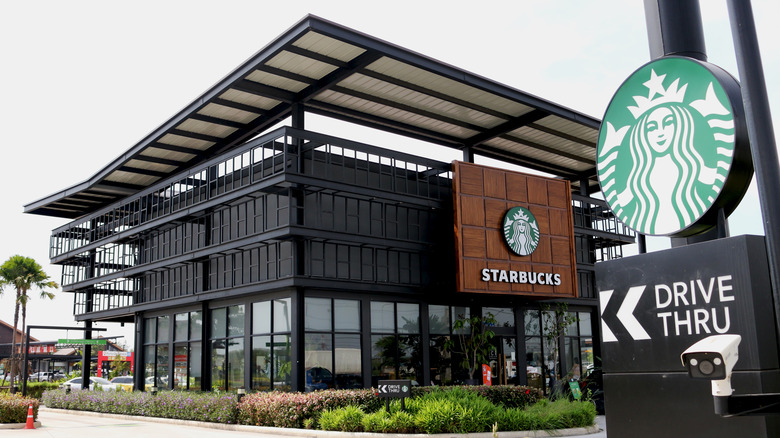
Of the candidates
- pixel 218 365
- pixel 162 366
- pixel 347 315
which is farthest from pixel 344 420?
pixel 162 366

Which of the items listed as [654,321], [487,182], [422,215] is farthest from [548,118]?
[654,321]

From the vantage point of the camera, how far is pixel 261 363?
28.4 m

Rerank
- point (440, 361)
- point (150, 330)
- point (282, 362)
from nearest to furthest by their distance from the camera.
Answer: point (282, 362)
point (440, 361)
point (150, 330)

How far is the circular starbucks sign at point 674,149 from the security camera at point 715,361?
80cm

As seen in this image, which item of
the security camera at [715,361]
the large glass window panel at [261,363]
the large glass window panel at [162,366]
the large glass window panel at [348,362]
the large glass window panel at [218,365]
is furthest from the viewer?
the large glass window panel at [162,366]

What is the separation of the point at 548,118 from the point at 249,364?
17497mm

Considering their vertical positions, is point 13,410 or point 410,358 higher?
point 410,358

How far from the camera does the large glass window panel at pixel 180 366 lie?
1324 inches

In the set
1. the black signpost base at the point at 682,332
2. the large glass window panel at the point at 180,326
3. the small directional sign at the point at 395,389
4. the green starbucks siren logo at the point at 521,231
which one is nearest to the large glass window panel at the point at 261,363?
the large glass window panel at the point at 180,326

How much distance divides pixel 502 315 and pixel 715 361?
31.5m

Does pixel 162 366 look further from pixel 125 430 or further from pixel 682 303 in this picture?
pixel 682 303

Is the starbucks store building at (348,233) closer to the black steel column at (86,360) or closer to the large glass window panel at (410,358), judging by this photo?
the large glass window panel at (410,358)

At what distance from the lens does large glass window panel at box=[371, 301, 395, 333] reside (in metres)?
29.3

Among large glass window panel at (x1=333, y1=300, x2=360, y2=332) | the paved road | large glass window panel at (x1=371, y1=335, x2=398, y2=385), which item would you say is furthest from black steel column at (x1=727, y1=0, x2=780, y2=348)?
large glass window panel at (x1=371, y1=335, x2=398, y2=385)
